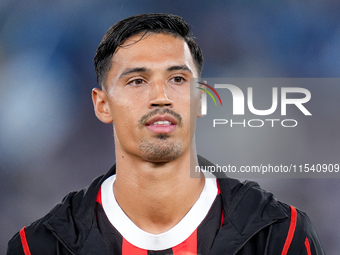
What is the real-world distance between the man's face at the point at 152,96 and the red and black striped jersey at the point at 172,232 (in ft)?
1.01

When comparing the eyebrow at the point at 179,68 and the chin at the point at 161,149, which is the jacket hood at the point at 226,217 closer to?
the chin at the point at 161,149

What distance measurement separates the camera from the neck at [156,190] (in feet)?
9.07

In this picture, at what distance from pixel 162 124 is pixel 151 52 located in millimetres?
364

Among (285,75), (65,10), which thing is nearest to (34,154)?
(65,10)

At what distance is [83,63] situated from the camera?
3.77 metres

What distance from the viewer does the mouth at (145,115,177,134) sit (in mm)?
2663

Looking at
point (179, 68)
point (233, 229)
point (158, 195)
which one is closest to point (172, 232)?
point (158, 195)

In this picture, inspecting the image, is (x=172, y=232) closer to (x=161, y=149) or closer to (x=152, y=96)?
(x=161, y=149)

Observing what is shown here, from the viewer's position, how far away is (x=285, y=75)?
12.2 ft

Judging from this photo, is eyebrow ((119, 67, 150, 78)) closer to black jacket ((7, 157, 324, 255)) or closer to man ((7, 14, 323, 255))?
man ((7, 14, 323, 255))

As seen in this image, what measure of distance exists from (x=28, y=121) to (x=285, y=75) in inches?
64.4

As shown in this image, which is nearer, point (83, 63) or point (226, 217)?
point (226, 217)

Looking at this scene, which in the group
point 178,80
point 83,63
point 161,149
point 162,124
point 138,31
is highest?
point 83,63

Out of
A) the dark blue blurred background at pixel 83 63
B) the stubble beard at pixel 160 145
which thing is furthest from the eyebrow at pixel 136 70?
the dark blue blurred background at pixel 83 63
